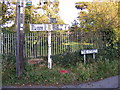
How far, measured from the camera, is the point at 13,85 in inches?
179

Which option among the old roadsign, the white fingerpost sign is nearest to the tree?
the old roadsign

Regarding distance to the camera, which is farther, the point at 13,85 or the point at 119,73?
the point at 119,73

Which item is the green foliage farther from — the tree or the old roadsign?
the tree

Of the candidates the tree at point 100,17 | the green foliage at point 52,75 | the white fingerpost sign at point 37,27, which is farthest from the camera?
the tree at point 100,17

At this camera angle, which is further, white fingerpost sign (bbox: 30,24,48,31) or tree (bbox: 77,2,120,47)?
tree (bbox: 77,2,120,47)

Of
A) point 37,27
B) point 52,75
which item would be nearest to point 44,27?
point 37,27

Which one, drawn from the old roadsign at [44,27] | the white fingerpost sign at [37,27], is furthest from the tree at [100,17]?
the white fingerpost sign at [37,27]

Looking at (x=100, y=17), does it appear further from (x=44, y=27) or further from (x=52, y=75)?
(x=52, y=75)

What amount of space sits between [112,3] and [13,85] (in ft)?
24.4

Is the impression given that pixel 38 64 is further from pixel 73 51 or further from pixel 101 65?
Result: pixel 101 65

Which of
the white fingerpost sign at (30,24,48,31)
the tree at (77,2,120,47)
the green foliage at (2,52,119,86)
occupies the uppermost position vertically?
the tree at (77,2,120,47)

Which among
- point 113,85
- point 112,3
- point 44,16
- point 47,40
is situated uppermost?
point 112,3

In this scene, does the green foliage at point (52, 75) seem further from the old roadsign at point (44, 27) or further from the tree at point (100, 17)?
the tree at point (100, 17)

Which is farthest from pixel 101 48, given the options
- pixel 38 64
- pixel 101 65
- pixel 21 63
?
pixel 21 63
